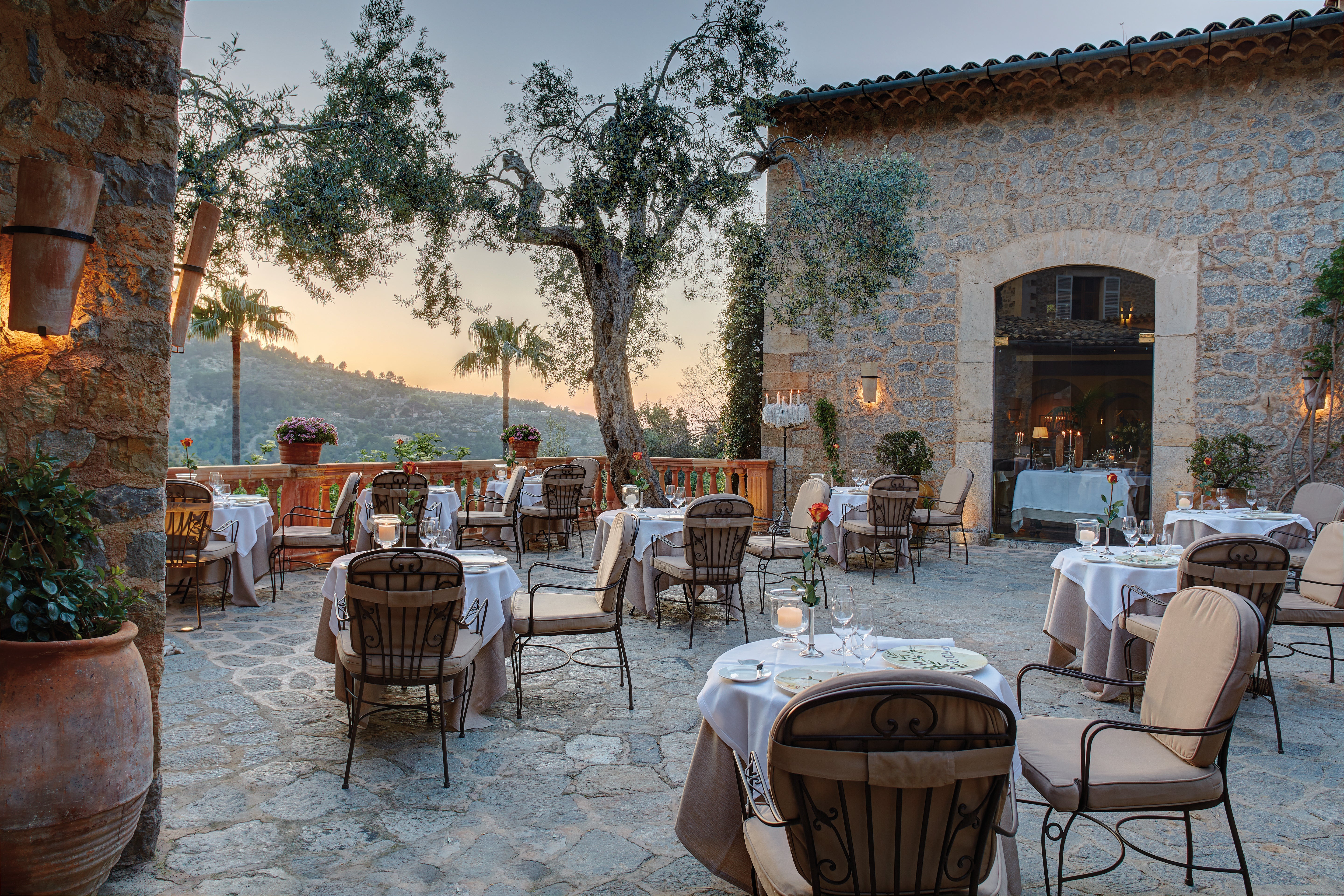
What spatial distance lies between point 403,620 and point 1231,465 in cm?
869

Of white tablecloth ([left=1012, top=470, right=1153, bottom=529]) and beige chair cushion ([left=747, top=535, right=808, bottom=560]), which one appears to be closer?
beige chair cushion ([left=747, top=535, right=808, bottom=560])

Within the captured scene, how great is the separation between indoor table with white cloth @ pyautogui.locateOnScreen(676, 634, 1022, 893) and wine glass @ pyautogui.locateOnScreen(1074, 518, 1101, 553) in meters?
2.57

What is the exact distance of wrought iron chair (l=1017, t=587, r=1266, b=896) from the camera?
2172 millimetres

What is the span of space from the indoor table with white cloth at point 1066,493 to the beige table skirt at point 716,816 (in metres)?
8.52

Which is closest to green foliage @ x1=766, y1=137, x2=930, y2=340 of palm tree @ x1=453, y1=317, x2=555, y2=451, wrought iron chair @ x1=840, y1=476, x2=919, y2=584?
wrought iron chair @ x1=840, y1=476, x2=919, y2=584

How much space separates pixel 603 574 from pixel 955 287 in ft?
23.7

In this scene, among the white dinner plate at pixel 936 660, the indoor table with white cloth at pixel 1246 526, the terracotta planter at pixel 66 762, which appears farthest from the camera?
the indoor table with white cloth at pixel 1246 526

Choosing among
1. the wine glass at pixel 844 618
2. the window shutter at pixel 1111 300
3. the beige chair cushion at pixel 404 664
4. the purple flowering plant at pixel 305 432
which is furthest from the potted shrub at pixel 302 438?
the window shutter at pixel 1111 300

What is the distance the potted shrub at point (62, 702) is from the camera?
197 centimetres

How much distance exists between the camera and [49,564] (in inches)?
85.4

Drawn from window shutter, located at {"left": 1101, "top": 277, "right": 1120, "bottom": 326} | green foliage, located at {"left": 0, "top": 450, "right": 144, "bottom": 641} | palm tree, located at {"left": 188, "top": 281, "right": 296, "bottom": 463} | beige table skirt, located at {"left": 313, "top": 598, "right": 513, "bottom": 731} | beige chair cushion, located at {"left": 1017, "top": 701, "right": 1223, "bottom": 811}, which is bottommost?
beige table skirt, located at {"left": 313, "top": 598, "right": 513, "bottom": 731}

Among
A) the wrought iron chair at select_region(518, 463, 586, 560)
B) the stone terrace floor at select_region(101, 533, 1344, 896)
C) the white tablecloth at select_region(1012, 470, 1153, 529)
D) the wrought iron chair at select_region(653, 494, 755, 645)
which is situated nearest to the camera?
the stone terrace floor at select_region(101, 533, 1344, 896)

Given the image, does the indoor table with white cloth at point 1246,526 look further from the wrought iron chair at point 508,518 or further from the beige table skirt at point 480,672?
the wrought iron chair at point 508,518

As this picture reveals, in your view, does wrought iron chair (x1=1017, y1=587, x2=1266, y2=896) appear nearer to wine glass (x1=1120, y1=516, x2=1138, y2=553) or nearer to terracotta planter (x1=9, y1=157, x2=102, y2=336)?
wine glass (x1=1120, y1=516, x2=1138, y2=553)
